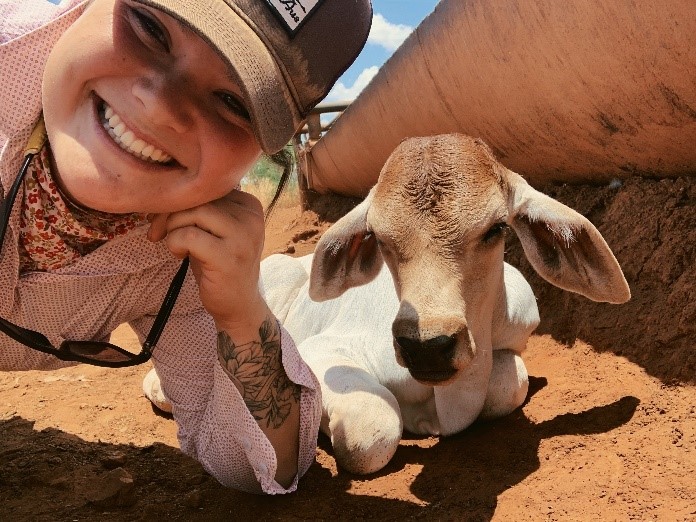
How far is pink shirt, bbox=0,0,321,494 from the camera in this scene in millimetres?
2211

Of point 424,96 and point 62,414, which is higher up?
point 424,96

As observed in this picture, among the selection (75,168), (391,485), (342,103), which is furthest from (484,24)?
(342,103)

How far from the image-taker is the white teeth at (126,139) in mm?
1920

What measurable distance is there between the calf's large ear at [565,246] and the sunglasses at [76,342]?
4.52 feet

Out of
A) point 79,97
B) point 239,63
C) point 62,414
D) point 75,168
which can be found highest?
point 239,63

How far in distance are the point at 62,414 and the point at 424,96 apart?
325 centimetres

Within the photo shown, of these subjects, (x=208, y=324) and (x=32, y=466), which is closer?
(x=208, y=324)

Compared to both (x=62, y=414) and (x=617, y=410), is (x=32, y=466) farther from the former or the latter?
(x=617, y=410)

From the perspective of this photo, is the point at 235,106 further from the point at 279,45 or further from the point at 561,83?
the point at 561,83

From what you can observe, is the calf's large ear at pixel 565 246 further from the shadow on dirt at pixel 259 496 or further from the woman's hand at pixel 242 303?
the woman's hand at pixel 242 303

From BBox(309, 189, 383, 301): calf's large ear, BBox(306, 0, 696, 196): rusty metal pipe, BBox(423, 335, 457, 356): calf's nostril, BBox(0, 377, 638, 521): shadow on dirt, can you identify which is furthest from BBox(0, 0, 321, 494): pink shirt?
BBox(306, 0, 696, 196): rusty metal pipe

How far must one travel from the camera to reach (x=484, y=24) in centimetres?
434

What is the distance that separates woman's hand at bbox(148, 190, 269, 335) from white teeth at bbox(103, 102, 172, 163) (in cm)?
26

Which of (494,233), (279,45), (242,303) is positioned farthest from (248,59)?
(494,233)
